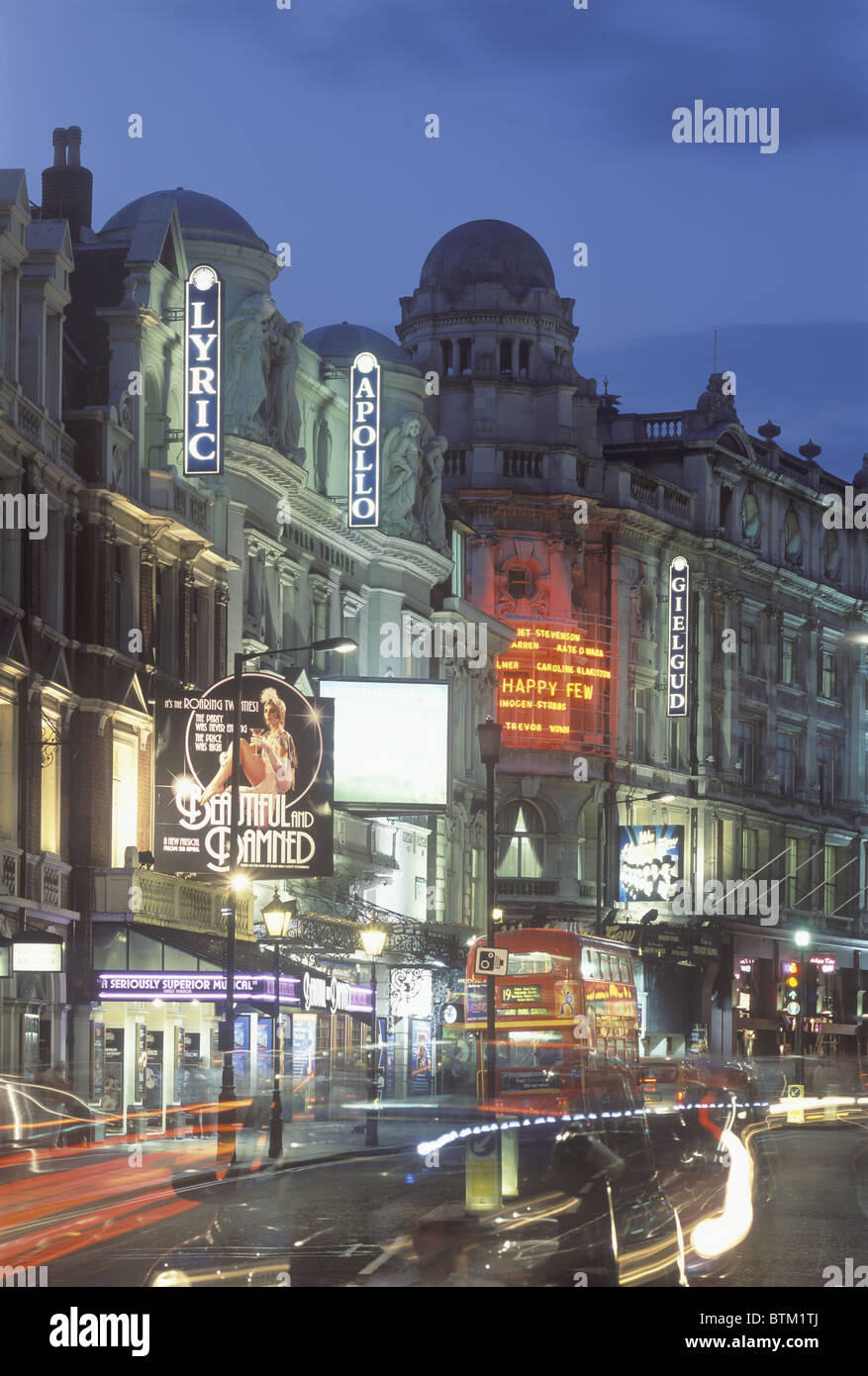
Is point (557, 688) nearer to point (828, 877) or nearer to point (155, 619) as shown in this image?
point (828, 877)

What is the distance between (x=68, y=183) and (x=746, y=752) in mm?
51503

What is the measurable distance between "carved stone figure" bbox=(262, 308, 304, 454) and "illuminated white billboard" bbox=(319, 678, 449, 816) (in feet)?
21.2

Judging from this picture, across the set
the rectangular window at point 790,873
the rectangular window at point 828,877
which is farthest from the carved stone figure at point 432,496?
the rectangular window at point 828,877

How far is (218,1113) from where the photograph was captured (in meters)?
37.5

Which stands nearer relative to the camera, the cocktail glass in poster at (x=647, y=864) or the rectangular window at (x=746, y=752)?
the cocktail glass in poster at (x=647, y=864)

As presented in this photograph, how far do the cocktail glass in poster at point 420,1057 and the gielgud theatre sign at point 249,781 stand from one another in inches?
563

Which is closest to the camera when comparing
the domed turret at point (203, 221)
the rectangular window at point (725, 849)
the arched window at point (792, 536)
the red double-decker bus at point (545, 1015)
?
the red double-decker bus at point (545, 1015)

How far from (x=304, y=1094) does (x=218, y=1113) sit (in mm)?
16935

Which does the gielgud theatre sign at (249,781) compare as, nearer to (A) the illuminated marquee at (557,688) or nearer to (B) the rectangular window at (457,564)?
(B) the rectangular window at (457,564)

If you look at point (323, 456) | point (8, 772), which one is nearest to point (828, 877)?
point (323, 456)

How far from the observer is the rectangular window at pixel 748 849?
9892 centimetres
